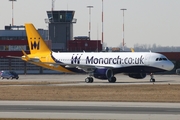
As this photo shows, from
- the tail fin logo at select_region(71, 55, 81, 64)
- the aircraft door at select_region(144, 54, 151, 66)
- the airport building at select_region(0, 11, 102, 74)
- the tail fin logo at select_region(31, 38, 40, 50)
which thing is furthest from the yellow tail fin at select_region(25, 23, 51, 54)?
the airport building at select_region(0, 11, 102, 74)

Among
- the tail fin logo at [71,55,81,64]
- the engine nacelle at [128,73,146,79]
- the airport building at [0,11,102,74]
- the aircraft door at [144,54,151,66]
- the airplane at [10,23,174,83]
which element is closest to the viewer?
the aircraft door at [144,54,151,66]

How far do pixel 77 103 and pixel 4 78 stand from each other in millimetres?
51154

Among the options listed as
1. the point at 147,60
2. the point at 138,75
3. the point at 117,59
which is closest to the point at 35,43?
the point at 117,59

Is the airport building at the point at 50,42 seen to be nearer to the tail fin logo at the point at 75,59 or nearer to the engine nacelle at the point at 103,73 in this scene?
the tail fin logo at the point at 75,59

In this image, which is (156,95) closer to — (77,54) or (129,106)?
(129,106)

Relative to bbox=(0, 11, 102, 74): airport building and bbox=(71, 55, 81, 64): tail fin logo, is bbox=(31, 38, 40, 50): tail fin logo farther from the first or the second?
bbox=(0, 11, 102, 74): airport building

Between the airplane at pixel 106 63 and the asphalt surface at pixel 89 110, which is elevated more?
the airplane at pixel 106 63

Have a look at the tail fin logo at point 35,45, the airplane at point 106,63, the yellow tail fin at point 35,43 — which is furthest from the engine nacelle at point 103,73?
the tail fin logo at point 35,45

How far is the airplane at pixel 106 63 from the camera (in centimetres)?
6962

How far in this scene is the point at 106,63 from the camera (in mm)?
72000

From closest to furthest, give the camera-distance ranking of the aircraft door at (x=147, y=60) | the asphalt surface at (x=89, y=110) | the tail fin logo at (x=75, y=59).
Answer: the asphalt surface at (x=89, y=110)
the aircraft door at (x=147, y=60)
the tail fin logo at (x=75, y=59)

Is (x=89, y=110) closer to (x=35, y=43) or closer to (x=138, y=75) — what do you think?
(x=138, y=75)

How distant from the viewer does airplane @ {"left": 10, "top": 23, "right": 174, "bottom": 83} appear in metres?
69.6

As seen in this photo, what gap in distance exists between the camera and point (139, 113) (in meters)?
31.7
